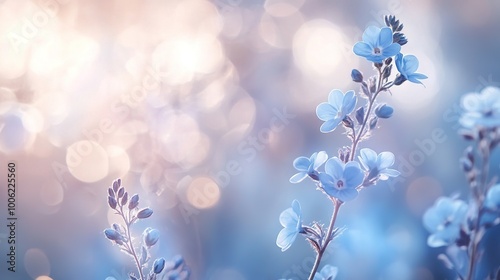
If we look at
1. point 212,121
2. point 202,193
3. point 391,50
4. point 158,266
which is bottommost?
point 158,266

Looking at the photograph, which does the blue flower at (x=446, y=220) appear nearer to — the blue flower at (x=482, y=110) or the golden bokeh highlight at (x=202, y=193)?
the blue flower at (x=482, y=110)

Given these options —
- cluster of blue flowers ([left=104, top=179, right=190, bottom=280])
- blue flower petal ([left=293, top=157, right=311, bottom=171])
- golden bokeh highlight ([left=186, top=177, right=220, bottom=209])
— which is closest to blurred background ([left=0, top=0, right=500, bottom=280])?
golden bokeh highlight ([left=186, top=177, right=220, bottom=209])

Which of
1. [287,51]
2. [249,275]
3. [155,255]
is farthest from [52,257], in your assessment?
[287,51]

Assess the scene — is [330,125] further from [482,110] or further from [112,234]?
[112,234]

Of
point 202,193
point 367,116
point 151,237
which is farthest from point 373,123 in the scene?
point 202,193

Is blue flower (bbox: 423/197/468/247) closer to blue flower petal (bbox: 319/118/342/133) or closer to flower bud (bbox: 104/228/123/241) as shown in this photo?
blue flower petal (bbox: 319/118/342/133)

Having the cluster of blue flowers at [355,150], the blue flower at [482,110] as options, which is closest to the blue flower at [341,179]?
the cluster of blue flowers at [355,150]
